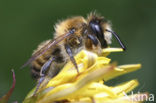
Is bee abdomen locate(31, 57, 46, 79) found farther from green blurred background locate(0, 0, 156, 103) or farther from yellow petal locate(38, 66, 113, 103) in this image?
green blurred background locate(0, 0, 156, 103)

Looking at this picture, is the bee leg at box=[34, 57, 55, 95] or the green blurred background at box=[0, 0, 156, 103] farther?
the green blurred background at box=[0, 0, 156, 103]

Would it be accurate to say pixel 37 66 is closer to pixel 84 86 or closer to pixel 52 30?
pixel 84 86

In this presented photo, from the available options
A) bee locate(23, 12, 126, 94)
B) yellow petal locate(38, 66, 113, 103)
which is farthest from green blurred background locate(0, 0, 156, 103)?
yellow petal locate(38, 66, 113, 103)

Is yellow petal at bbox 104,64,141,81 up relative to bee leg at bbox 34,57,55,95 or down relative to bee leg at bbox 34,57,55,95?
down

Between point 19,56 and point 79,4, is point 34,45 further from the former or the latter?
point 79,4

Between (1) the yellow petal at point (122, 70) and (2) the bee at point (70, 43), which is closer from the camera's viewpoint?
(1) the yellow petal at point (122, 70)

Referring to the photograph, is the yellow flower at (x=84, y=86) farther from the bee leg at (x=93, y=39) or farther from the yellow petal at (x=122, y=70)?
the bee leg at (x=93, y=39)

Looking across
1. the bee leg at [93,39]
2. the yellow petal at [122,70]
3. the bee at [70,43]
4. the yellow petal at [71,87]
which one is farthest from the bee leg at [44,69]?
the yellow petal at [122,70]
